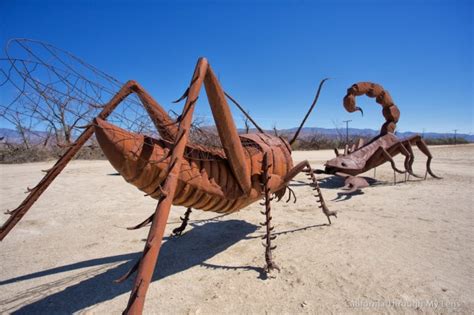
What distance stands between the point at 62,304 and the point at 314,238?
307 centimetres

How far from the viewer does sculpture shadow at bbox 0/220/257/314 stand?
2.55 m

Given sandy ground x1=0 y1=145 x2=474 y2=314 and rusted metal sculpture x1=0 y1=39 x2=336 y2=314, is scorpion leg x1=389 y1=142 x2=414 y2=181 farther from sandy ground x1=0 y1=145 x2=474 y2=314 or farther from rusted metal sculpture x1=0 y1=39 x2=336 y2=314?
rusted metal sculpture x1=0 y1=39 x2=336 y2=314

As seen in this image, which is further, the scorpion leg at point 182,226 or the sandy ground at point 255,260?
the scorpion leg at point 182,226

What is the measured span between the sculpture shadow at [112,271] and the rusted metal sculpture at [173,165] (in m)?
0.86

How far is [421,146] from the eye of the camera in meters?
8.44

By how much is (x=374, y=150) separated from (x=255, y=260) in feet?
19.8

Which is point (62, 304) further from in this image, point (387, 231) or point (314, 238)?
point (387, 231)

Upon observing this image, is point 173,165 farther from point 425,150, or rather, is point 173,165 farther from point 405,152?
point 425,150

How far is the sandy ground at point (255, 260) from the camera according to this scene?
245 centimetres

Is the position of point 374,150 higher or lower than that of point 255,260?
higher

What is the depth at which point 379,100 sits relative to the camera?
8.88m

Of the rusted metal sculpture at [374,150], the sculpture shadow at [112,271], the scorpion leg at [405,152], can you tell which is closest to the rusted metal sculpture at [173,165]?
the sculpture shadow at [112,271]

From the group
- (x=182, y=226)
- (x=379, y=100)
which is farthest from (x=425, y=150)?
(x=182, y=226)

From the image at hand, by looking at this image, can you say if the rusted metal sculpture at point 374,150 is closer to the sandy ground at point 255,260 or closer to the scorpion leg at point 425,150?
the scorpion leg at point 425,150
